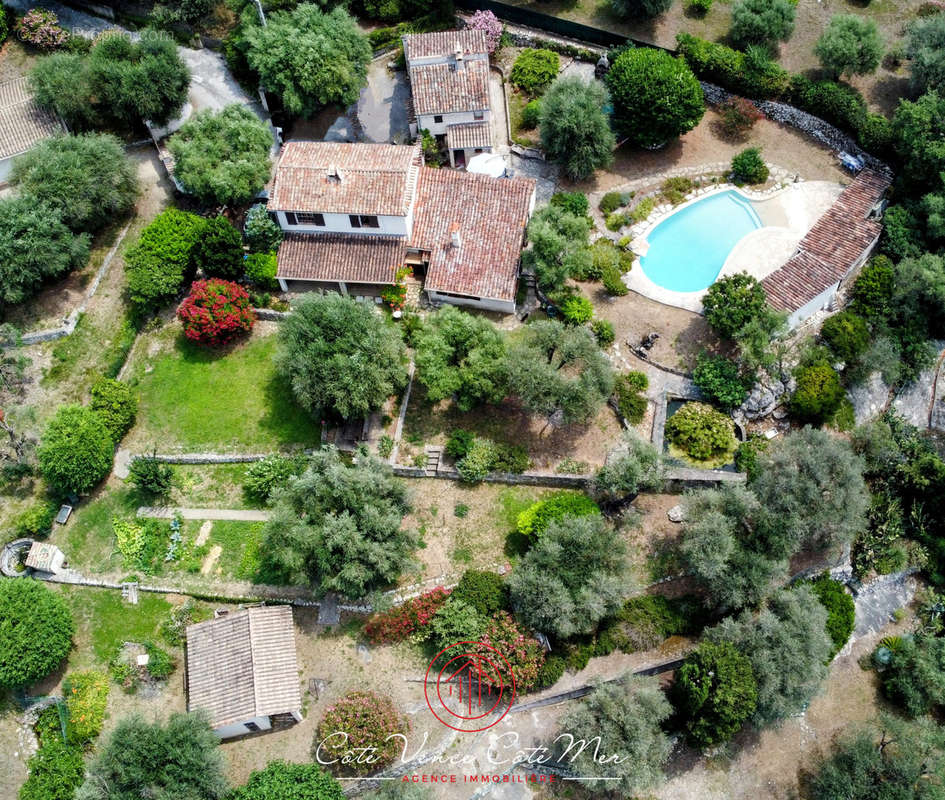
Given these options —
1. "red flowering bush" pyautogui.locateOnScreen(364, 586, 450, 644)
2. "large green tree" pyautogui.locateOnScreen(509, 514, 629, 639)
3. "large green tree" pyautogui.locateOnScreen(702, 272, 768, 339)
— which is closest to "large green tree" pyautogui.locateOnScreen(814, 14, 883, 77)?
"large green tree" pyautogui.locateOnScreen(702, 272, 768, 339)

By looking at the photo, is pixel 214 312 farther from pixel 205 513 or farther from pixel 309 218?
pixel 205 513

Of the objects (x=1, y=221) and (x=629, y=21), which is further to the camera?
(x=629, y=21)

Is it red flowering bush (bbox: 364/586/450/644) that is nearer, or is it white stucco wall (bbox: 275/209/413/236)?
red flowering bush (bbox: 364/586/450/644)

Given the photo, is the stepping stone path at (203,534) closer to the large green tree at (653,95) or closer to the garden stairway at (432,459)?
the garden stairway at (432,459)

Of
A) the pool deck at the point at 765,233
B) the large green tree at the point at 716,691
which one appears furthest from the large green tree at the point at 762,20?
the large green tree at the point at 716,691

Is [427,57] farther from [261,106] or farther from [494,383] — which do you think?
[494,383]

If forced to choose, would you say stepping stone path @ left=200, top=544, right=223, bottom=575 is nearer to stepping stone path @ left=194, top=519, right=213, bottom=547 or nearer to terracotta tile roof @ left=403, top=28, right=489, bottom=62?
stepping stone path @ left=194, top=519, right=213, bottom=547

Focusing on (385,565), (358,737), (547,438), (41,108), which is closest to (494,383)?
(547,438)
